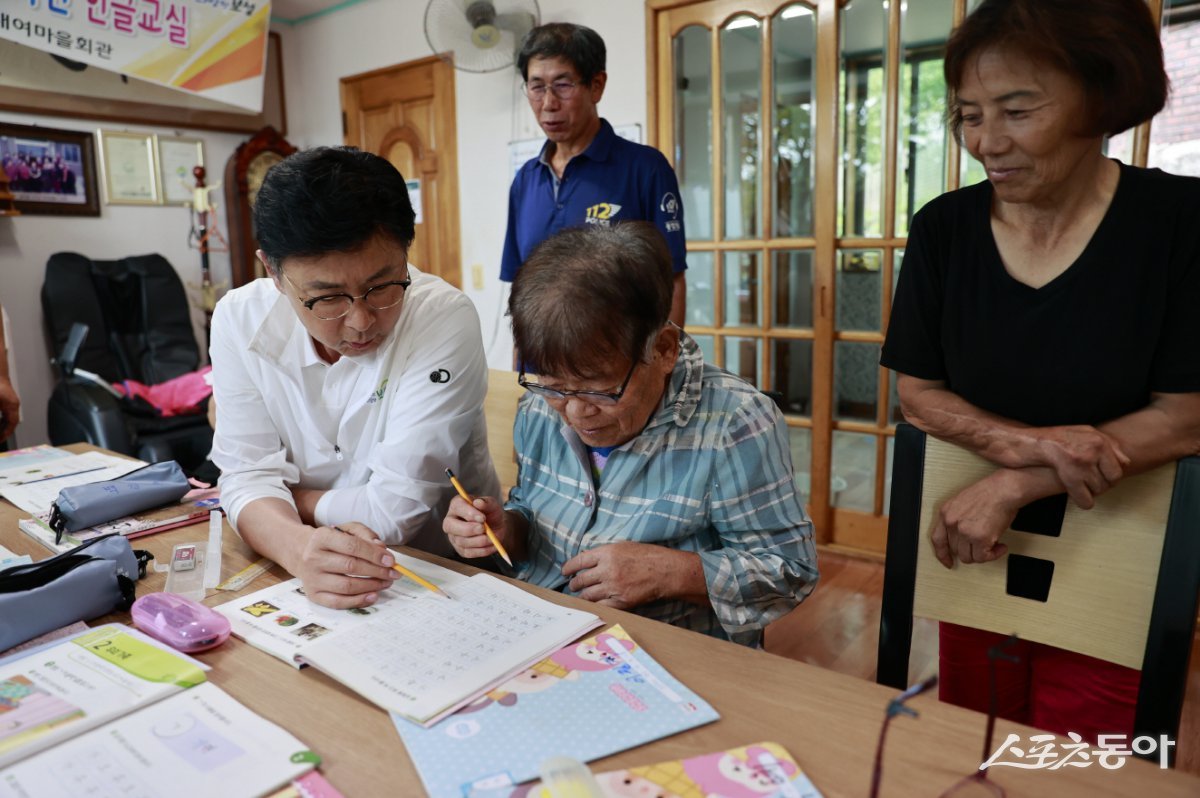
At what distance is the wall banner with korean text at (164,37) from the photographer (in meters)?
3.58

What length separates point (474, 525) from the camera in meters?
1.12

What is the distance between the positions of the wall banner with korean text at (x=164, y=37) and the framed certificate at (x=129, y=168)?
1.40 ft

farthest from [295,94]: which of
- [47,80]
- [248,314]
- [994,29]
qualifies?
[994,29]

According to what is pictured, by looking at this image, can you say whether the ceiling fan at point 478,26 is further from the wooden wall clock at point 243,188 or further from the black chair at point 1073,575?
the black chair at point 1073,575

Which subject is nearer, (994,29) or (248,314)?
(994,29)

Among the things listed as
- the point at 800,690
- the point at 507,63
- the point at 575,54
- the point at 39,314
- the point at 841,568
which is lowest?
the point at 841,568

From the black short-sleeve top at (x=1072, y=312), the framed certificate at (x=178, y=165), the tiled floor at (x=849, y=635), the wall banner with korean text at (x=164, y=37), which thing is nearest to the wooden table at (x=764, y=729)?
the black short-sleeve top at (x=1072, y=312)

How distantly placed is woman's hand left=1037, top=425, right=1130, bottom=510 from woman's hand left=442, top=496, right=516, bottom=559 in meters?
A: 0.75

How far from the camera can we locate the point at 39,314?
4000mm

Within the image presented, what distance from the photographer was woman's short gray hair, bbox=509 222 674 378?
38.6 inches

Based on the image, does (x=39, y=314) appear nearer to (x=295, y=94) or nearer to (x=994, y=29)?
(x=295, y=94)

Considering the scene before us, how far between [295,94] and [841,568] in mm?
4169

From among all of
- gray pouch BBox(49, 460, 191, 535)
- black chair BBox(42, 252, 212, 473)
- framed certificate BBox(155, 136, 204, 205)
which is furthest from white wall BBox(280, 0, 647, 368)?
gray pouch BBox(49, 460, 191, 535)

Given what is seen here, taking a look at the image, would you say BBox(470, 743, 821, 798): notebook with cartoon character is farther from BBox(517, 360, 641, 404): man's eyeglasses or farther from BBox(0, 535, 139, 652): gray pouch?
BBox(0, 535, 139, 652): gray pouch
